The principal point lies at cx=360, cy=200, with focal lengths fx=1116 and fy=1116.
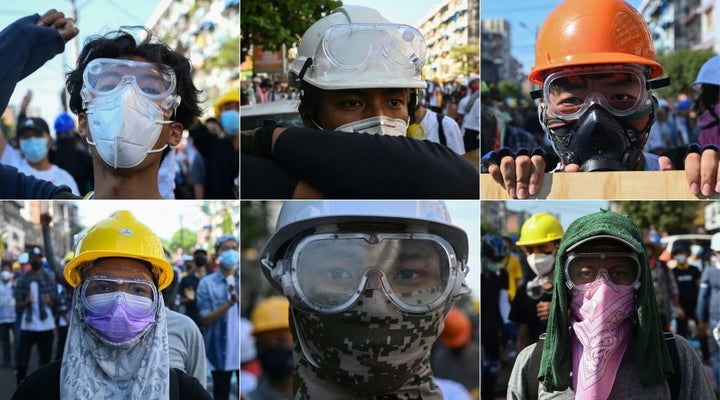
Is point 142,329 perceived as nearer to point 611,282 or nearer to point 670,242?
point 611,282

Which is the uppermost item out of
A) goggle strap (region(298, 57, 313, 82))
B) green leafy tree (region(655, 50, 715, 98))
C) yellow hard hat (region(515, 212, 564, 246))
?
Answer: green leafy tree (region(655, 50, 715, 98))

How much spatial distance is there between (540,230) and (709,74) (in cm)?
292

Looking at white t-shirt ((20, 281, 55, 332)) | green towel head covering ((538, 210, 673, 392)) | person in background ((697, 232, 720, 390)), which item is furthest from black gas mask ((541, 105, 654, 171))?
white t-shirt ((20, 281, 55, 332))

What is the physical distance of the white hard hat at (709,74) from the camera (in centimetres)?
802

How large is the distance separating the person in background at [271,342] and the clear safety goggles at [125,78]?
1.38 metres

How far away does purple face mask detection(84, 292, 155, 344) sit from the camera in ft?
16.4

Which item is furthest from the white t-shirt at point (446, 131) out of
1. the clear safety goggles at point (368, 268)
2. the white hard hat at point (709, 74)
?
the white hard hat at point (709, 74)

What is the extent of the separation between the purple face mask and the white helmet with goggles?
64 centimetres

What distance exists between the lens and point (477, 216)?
571 cm

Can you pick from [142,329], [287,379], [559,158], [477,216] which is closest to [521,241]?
[477,216]

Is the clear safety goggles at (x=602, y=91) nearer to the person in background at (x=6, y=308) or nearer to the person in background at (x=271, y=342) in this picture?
the person in background at (x=271, y=342)

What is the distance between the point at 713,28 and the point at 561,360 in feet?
16.8

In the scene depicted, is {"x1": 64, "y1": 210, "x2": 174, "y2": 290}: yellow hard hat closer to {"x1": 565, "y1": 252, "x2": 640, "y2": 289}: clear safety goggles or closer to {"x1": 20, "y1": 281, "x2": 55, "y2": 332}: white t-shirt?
{"x1": 565, "y1": 252, "x2": 640, "y2": 289}: clear safety goggles

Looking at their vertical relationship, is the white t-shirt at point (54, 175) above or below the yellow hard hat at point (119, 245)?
above
